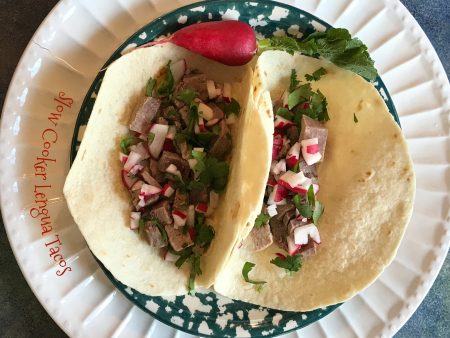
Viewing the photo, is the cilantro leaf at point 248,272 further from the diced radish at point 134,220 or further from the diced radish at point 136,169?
the diced radish at point 136,169

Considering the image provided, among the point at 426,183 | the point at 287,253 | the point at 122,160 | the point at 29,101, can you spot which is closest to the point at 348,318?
the point at 287,253

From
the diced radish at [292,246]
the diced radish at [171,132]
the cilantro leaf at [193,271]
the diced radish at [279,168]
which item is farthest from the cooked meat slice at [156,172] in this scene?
the diced radish at [292,246]

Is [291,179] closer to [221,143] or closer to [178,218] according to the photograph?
[221,143]

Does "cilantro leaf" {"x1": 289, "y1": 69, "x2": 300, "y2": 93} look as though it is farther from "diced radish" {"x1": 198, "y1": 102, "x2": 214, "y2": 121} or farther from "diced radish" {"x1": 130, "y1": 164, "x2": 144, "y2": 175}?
"diced radish" {"x1": 130, "y1": 164, "x2": 144, "y2": 175}

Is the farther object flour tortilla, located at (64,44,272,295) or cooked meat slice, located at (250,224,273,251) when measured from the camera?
cooked meat slice, located at (250,224,273,251)

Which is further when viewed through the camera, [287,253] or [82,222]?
[287,253]

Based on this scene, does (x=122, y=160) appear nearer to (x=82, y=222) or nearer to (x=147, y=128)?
(x=147, y=128)

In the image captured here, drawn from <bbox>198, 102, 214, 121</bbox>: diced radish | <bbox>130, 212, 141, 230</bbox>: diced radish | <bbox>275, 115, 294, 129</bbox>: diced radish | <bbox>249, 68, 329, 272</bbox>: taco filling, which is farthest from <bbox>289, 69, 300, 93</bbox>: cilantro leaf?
<bbox>130, 212, 141, 230</bbox>: diced radish
